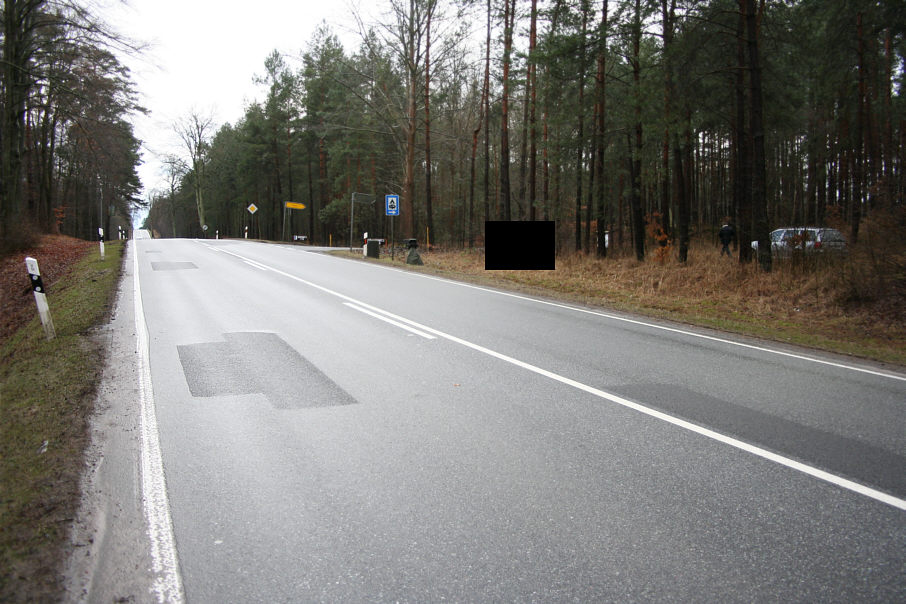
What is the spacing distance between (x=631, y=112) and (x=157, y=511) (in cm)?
1905

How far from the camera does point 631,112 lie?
19203 mm

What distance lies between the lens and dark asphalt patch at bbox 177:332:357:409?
5738mm

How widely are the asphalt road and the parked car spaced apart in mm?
6906

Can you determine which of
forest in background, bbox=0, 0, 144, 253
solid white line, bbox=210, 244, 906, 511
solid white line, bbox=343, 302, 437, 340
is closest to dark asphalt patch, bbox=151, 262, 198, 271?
forest in background, bbox=0, 0, 144, 253

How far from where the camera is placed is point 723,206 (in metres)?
42.3

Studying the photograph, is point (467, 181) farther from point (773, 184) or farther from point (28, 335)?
point (28, 335)

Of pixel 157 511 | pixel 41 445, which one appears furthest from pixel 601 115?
pixel 157 511

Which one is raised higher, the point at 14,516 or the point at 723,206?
the point at 723,206

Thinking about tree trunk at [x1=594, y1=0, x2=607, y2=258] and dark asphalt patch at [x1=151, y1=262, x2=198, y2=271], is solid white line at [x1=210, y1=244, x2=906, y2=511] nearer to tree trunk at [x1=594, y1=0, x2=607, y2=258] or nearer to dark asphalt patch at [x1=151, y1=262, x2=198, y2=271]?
dark asphalt patch at [x1=151, y1=262, x2=198, y2=271]

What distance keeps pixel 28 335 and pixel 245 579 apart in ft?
28.6

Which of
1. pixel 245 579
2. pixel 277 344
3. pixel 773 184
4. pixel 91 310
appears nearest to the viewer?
pixel 245 579

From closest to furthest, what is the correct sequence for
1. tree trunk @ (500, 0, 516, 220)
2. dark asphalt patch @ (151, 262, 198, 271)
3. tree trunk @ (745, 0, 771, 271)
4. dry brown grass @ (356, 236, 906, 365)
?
dry brown grass @ (356, 236, 906, 365), tree trunk @ (745, 0, 771, 271), dark asphalt patch @ (151, 262, 198, 271), tree trunk @ (500, 0, 516, 220)

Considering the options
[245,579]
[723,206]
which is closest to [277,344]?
[245,579]

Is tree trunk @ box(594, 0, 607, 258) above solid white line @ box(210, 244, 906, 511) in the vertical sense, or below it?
above
